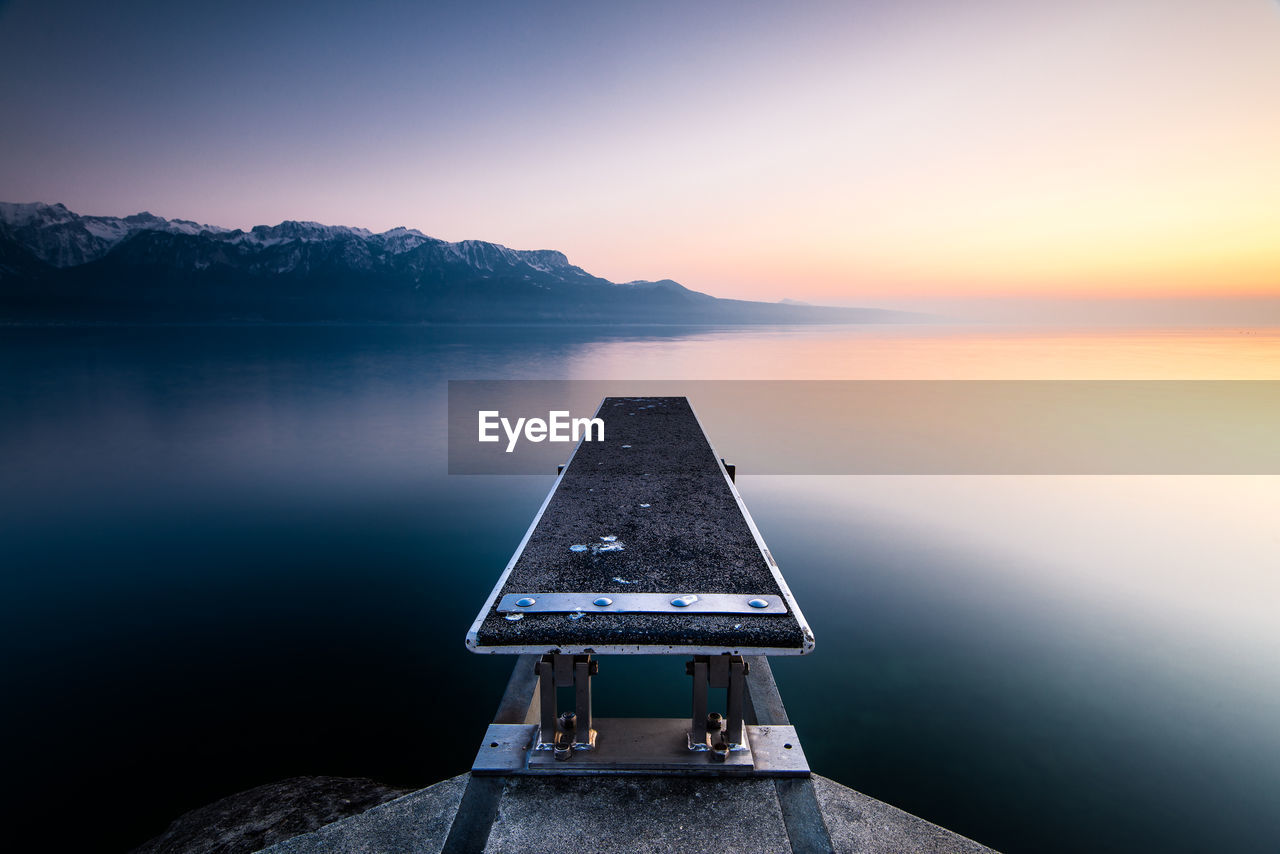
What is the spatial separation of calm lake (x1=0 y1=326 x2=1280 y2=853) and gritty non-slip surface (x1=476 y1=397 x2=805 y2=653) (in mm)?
2464

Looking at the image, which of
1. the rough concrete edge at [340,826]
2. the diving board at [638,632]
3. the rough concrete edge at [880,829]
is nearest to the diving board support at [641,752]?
the diving board at [638,632]

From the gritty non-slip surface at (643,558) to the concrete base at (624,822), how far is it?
2.57 ft

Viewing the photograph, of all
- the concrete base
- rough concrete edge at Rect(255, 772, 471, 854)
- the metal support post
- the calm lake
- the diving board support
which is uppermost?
the metal support post

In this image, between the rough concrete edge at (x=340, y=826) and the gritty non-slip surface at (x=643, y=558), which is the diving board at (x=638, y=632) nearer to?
the gritty non-slip surface at (x=643, y=558)

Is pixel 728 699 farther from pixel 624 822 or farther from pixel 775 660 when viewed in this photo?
pixel 775 660

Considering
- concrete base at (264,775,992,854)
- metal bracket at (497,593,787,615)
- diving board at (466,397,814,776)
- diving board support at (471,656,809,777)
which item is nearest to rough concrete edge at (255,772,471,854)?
concrete base at (264,775,992,854)

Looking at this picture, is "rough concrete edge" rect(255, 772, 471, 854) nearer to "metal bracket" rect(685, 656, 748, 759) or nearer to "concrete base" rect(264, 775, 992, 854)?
"concrete base" rect(264, 775, 992, 854)

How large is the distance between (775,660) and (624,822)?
476 cm

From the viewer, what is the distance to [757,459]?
1579cm

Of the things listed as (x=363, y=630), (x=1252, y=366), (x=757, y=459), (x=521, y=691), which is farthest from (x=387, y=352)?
(x=1252, y=366)

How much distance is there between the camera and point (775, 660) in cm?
684

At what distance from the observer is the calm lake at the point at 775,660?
187 inches

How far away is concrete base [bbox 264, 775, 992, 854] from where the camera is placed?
241 cm

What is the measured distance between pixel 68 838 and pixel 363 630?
2876 millimetres
